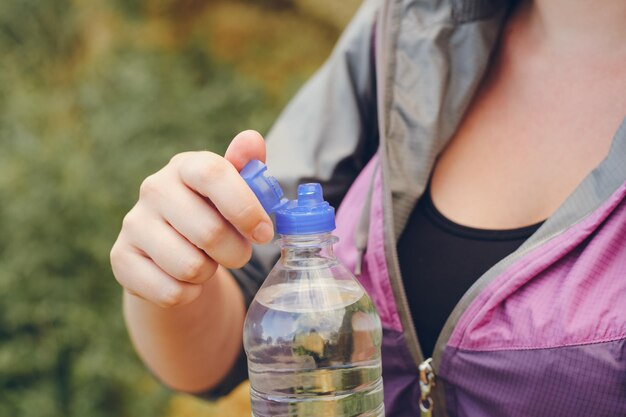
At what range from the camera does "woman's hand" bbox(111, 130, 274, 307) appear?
0.92 m

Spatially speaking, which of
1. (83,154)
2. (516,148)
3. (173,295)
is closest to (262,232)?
(173,295)

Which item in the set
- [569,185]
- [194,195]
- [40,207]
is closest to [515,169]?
[569,185]

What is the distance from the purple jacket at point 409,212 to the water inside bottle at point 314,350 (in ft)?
0.34

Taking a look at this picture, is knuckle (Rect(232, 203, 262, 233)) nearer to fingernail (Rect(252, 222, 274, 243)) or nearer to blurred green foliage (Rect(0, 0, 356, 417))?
fingernail (Rect(252, 222, 274, 243))

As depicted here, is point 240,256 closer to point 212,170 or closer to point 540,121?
point 212,170

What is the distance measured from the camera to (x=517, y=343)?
41.8 inches

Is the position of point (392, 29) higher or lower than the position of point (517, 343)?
higher

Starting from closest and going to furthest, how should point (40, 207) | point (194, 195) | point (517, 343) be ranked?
point (194, 195)
point (517, 343)
point (40, 207)

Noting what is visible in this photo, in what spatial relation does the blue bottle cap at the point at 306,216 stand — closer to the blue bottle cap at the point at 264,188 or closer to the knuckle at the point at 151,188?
the blue bottle cap at the point at 264,188

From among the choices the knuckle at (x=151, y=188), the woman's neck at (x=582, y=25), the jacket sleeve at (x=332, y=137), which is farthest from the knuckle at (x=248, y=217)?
the woman's neck at (x=582, y=25)

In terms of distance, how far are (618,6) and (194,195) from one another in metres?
0.71

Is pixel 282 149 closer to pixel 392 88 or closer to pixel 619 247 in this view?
pixel 392 88

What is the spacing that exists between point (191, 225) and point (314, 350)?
0.73 ft

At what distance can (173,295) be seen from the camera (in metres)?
0.99
